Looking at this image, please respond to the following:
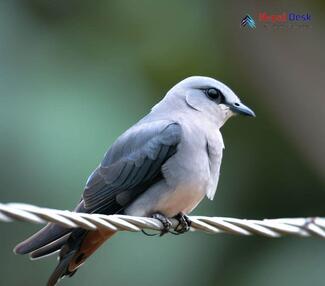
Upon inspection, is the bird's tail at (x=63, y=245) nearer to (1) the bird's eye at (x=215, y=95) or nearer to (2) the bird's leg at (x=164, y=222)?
(2) the bird's leg at (x=164, y=222)

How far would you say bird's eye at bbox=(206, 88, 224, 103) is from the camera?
5438mm

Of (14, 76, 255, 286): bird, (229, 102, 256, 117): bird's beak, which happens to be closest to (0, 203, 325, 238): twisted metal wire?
(14, 76, 255, 286): bird

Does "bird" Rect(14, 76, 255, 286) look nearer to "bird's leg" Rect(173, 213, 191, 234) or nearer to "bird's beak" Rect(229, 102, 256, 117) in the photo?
"bird's leg" Rect(173, 213, 191, 234)

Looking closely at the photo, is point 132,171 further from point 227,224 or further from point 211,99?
point 227,224

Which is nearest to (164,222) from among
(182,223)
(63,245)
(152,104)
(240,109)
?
(182,223)

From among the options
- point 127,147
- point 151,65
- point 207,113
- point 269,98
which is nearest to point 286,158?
point 269,98

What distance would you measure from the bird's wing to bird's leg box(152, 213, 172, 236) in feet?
0.57

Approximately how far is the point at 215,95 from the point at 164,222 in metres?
1.11

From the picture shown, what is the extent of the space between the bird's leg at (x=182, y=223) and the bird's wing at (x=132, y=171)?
250 millimetres

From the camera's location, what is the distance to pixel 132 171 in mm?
4891

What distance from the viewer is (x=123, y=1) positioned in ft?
30.0

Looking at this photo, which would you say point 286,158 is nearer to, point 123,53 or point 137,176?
point 123,53

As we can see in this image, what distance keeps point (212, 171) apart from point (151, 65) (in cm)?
345

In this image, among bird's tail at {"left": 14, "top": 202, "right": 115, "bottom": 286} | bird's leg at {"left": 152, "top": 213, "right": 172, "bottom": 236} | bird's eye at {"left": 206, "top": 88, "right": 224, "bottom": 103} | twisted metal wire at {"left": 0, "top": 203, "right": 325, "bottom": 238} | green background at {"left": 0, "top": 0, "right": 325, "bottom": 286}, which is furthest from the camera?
green background at {"left": 0, "top": 0, "right": 325, "bottom": 286}
